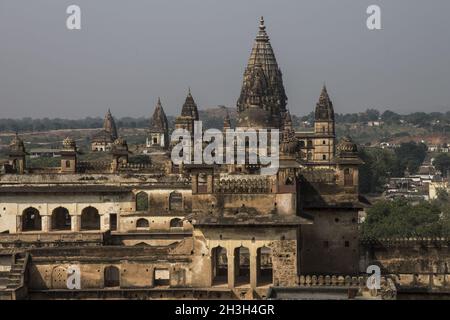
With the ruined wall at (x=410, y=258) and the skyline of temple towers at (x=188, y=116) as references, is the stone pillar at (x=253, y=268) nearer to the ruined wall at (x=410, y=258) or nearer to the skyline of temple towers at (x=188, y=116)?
the ruined wall at (x=410, y=258)

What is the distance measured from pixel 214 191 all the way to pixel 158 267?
335cm

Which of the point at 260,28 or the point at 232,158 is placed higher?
the point at 260,28

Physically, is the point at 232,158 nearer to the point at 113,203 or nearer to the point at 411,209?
the point at 113,203

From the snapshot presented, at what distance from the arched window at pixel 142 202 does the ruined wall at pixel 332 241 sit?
1264 cm

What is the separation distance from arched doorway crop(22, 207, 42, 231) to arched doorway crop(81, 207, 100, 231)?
202cm

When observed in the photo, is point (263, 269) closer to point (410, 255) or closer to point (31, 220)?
point (410, 255)

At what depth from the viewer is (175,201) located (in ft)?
177

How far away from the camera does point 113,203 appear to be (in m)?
51.1

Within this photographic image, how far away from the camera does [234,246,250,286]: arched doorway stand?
3888 centimetres

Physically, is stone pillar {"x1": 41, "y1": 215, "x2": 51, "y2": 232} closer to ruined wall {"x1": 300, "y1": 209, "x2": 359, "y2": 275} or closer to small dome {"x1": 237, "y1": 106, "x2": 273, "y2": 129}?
ruined wall {"x1": 300, "y1": 209, "x2": 359, "y2": 275}

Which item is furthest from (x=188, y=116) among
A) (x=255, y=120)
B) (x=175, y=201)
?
(x=175, y=201)

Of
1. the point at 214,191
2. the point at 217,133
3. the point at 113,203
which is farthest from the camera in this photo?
the point at 217,133
